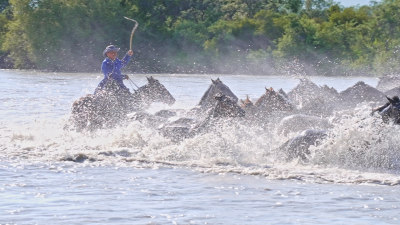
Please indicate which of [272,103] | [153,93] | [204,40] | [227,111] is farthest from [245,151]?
[204,40]

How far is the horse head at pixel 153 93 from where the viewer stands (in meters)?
18.3

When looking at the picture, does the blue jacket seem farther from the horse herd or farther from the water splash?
the water splash

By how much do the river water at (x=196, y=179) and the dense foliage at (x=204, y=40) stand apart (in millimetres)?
39770

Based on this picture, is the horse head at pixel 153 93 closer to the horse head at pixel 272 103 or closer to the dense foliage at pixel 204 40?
the horse head at pixel 272 103

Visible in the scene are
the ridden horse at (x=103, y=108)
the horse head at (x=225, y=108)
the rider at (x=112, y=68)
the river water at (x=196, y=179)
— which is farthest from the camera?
the rider at (x=112, y=68)

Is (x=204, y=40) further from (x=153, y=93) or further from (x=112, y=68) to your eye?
(x=112, y=68)

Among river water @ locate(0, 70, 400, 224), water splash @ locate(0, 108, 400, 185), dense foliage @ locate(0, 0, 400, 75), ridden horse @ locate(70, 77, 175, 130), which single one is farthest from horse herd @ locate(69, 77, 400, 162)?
dense foliage @ locate(0, 0, 400, 75)

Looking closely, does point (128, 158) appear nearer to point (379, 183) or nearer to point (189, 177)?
point (189, 177)

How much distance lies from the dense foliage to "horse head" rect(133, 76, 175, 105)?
113 feet

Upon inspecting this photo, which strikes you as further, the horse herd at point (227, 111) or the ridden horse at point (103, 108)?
the ridden horse at point (103, 108)

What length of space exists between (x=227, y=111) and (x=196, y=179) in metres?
Result: 2.70

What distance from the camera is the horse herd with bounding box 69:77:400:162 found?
539 inches

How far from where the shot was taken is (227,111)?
13.7m

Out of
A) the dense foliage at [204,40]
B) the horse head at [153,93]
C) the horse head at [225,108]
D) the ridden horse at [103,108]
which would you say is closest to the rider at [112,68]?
the ridden horse at [103,108]
